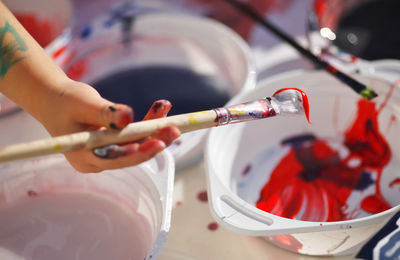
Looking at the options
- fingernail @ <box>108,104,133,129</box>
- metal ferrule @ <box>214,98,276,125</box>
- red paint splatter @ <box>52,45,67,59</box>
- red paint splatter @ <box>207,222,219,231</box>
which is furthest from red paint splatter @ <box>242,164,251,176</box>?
red paint splatter @ <box>52,45,67,59</box>

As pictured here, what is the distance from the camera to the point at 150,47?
0.95 metres

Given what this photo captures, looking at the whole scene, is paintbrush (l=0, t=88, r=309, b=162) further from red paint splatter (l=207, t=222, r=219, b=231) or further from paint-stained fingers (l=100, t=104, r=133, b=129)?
red paint splatter (l=207, t=222, r=219, b=231)

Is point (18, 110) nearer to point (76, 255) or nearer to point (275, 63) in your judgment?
point (76, 255)

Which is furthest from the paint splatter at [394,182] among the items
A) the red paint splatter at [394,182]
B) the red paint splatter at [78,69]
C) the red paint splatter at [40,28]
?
the red paint splatter at [40,28]

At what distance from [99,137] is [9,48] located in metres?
0.21

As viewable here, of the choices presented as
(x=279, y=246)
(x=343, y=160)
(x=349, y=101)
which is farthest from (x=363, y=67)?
(x=279, y=246)

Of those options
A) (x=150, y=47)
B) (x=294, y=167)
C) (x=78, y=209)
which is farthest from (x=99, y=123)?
(x=150, y=47)

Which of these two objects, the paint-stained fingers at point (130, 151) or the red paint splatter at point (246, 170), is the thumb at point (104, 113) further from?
the red paint splatter at point (246, 170)

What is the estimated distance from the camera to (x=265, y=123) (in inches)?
29.8

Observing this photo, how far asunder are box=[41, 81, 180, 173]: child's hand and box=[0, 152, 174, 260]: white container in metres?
0.12

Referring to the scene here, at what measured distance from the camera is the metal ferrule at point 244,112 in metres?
0.48

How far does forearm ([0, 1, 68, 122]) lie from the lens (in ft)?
1.72

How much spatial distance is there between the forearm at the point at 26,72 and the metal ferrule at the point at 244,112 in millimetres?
204

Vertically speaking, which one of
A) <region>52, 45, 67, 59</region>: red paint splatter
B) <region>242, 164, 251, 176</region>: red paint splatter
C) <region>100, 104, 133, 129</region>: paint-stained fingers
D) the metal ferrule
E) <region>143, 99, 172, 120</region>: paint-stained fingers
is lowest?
Result: <region>242, 164, 251, 176</region>: red paint splatter
